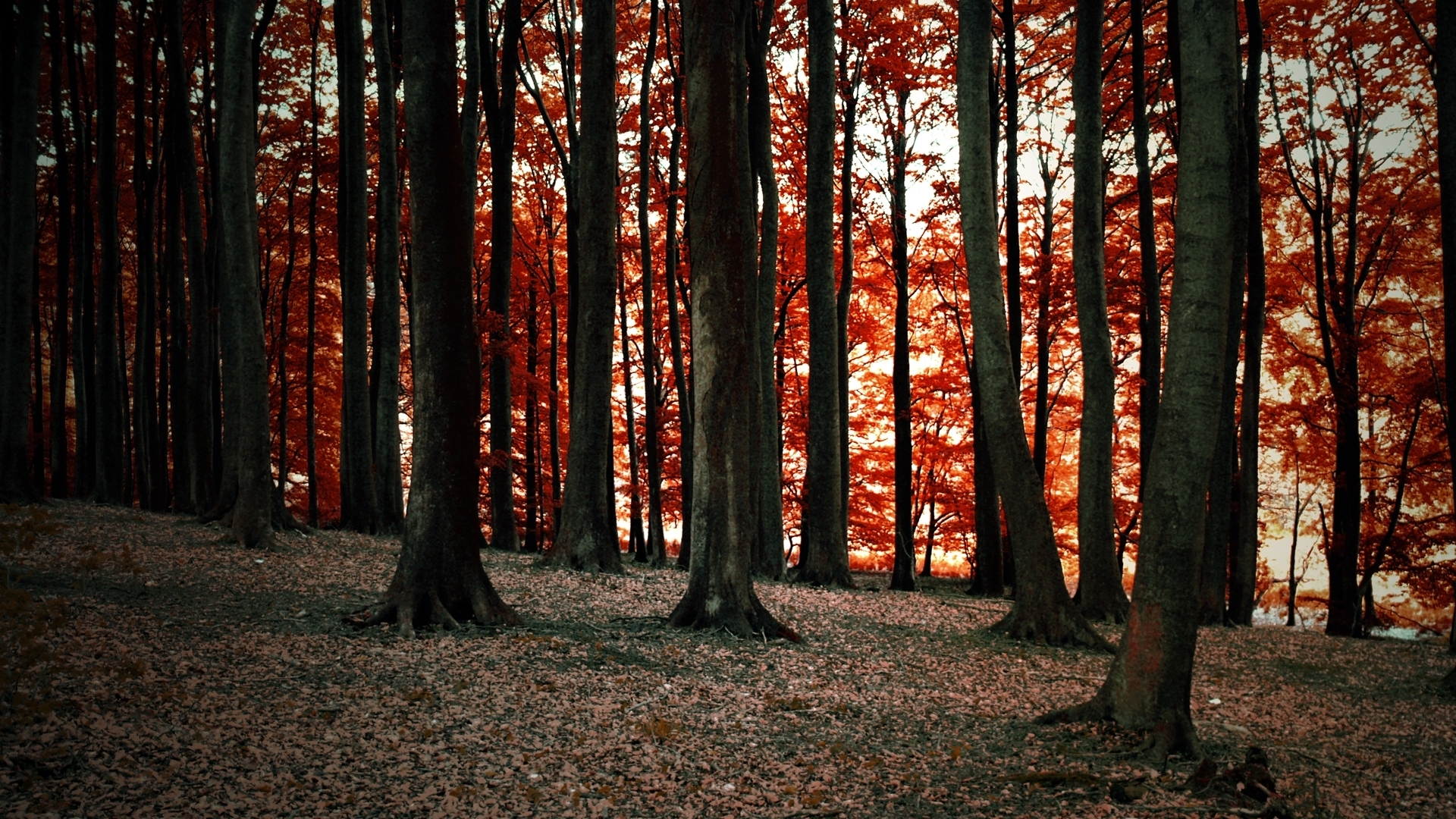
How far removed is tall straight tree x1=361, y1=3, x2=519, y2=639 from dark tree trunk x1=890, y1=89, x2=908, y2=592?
27.0ft

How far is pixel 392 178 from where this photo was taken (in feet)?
43.2

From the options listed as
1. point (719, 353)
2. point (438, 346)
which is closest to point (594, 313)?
point (719, 353)

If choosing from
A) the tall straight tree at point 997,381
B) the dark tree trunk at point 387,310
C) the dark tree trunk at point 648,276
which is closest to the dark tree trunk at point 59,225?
the dark tree trunk at point 387,310

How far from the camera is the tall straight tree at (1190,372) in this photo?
4.34 m

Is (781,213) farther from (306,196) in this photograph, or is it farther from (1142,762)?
(1142,762)

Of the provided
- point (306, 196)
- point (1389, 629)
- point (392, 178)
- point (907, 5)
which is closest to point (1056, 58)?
point (907, 5)

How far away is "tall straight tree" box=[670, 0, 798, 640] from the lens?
7.04m

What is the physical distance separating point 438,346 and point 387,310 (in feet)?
24.1

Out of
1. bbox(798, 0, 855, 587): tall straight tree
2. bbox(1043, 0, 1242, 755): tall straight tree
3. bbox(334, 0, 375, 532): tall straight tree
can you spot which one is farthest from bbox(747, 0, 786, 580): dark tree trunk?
bbox(1043, 0, 1242, 755): tall straight tree

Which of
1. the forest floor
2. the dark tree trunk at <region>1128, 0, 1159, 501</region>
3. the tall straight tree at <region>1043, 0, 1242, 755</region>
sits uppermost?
the dark tree trunk at <region>1128, 0, 1159, 501</region>

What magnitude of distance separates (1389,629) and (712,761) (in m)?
17.5

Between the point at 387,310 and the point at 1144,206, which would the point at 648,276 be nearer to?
the point at 387,310

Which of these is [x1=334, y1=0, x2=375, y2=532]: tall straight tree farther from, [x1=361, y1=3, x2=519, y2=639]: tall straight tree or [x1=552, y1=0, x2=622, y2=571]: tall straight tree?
[x1=361, y1=3, x2=519, y2=639]: tall straight tree

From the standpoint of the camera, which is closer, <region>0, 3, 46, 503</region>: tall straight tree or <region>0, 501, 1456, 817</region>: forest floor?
<region>0, 501, 1456, 817</region>: forest floor
